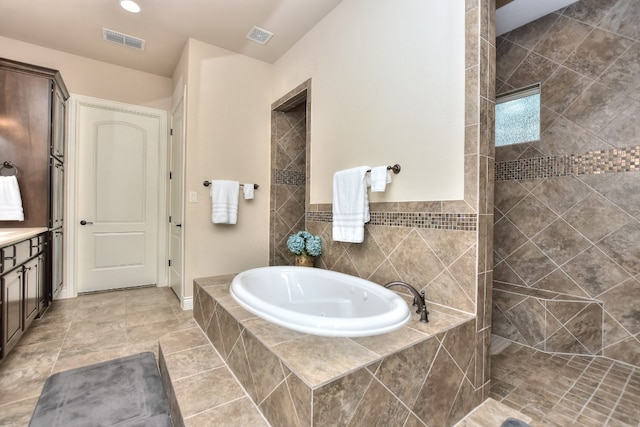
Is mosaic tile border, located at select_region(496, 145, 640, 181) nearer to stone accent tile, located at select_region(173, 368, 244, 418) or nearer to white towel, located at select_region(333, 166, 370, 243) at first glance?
white towel, located at select_region(333, 166, 370, 243)

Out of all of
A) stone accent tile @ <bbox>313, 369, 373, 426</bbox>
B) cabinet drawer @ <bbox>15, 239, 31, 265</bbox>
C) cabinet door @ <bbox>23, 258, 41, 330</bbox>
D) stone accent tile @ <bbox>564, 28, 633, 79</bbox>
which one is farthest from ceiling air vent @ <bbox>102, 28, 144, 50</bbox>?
stone accent tile @ <bbox>564, 28, 633, 79</bbox>

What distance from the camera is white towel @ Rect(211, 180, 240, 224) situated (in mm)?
2896

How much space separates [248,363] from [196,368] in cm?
42

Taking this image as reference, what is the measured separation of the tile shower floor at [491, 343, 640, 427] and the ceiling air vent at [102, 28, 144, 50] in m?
4.07

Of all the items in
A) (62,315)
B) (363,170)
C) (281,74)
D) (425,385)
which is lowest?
(62,315)

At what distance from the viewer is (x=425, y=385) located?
126cm

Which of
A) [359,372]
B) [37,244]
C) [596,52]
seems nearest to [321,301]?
[359,372]

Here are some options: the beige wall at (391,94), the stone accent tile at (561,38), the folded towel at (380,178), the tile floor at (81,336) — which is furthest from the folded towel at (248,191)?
the stone accent tile at (561,38)

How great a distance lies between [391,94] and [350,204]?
0.81 meters

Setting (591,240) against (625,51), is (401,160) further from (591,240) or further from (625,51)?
(625,51)

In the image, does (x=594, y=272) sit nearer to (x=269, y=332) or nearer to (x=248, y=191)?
(x=269, y=332)

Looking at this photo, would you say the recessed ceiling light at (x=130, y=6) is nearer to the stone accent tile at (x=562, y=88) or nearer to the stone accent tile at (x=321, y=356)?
the stone accent tile at (x=321, y=356)

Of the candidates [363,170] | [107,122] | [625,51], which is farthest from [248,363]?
[107,122]

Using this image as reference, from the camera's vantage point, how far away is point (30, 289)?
2.17 metres
